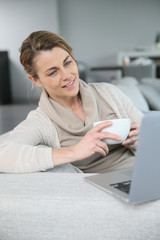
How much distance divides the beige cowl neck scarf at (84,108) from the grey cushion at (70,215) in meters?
0.40

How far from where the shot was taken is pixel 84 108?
1.29 m

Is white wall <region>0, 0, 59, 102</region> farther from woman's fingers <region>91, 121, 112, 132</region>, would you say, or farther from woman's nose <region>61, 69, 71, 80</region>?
woman's fingers <region>91, 121, 112, 132</region>

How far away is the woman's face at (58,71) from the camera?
1.23 m

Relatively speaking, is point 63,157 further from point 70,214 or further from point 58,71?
point 58,71

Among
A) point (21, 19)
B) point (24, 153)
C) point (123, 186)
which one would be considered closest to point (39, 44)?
point (24, 153)

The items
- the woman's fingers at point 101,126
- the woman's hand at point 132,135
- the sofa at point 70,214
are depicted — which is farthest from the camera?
the woman's hand at point 132,135

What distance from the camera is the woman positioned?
1.19m

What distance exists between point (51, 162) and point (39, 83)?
453 millimetres

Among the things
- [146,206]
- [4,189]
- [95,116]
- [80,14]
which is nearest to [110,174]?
[146,206]

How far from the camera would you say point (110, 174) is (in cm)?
90

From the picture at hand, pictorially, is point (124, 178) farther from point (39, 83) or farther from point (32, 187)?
point (39, 83)

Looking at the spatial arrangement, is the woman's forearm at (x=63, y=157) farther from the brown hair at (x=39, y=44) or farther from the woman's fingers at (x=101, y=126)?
the brown hair at (x=39, y=44)

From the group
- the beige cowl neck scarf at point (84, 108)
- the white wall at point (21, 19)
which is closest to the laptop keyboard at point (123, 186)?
the beige cowl neck scarf at point (84, 108)

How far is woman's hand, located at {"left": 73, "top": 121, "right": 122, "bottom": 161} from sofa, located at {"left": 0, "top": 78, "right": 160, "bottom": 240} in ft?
0.42
